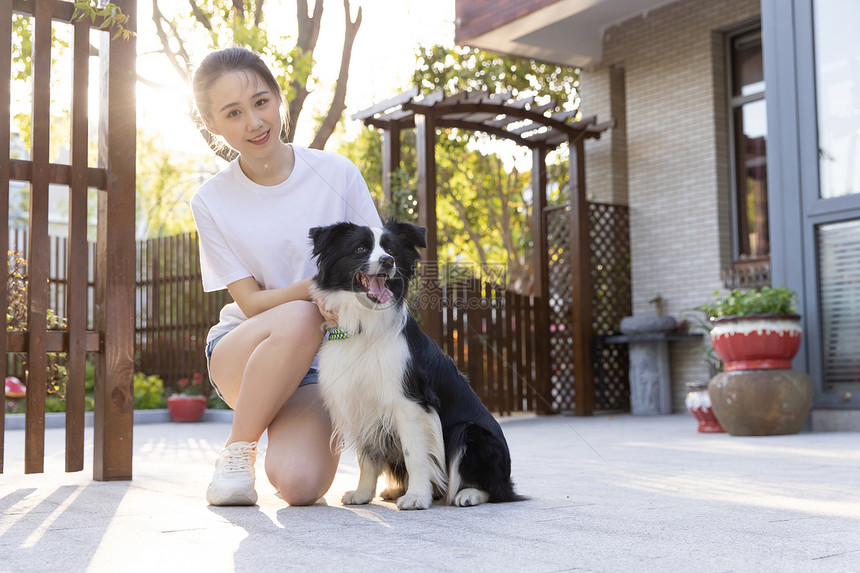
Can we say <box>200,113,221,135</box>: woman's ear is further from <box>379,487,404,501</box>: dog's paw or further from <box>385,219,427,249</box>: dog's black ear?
<box>379,487,404,501</box>: dog's paw

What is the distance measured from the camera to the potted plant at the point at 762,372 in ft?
19.2

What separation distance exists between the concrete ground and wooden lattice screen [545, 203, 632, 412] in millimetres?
4872

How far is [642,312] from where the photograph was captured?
945 cm

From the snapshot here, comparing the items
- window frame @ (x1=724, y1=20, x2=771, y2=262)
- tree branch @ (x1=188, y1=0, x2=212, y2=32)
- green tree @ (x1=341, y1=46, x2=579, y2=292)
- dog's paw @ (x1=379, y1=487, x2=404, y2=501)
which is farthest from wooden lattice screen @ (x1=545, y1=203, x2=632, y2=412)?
dog's paw @ (x1=379, y1=487, x2=404, y2=501)

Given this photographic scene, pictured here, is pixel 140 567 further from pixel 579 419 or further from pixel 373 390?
pixel 579 419

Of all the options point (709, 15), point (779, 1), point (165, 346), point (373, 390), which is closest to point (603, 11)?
point (709, 15)

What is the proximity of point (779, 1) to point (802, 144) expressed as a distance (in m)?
1.09

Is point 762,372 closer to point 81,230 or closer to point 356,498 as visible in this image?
point 356,498

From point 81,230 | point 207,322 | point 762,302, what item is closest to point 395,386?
point 81,230

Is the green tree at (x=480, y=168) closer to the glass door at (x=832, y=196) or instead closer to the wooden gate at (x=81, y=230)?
the glass door at (x=832, y=196)

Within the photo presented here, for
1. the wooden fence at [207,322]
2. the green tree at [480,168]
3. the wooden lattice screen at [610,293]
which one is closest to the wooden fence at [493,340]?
the wooden fence at [207,322]

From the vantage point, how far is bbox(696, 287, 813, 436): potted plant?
5855 millimetres

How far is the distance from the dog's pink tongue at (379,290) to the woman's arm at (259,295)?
0.29 metres

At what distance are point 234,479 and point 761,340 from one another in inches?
166
